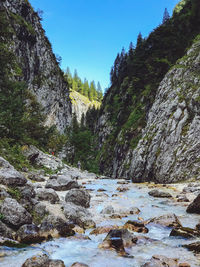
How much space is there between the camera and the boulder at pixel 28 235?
5.08 m

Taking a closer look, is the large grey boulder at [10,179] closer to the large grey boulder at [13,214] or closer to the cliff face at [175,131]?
the large grey boulder at [13,214]

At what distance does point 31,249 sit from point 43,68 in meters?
51.2

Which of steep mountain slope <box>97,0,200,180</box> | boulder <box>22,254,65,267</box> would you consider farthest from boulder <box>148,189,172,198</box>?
steep mountain slope <box>97,0,200,180</box>

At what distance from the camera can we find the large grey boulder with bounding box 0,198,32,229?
5309mm

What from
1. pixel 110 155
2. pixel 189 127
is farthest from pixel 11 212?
pixel 110 155

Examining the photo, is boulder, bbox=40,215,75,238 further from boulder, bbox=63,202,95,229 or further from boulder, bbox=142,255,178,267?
boulder, bbox=142,255,178,267

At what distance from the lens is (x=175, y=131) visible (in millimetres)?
23234

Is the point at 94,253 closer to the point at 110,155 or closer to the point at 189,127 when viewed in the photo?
the point at 189,127

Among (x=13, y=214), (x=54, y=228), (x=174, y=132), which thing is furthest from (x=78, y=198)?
(x=174, y=132)

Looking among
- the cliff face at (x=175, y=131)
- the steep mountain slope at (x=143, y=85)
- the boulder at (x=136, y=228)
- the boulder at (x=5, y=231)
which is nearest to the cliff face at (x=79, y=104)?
the steep mountain slope at (x=143, y=85)

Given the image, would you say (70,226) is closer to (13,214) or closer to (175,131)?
(13,214)

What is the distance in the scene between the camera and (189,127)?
21.9 m

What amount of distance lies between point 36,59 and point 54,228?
159 ft

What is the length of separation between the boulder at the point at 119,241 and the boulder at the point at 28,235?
1.75 m
